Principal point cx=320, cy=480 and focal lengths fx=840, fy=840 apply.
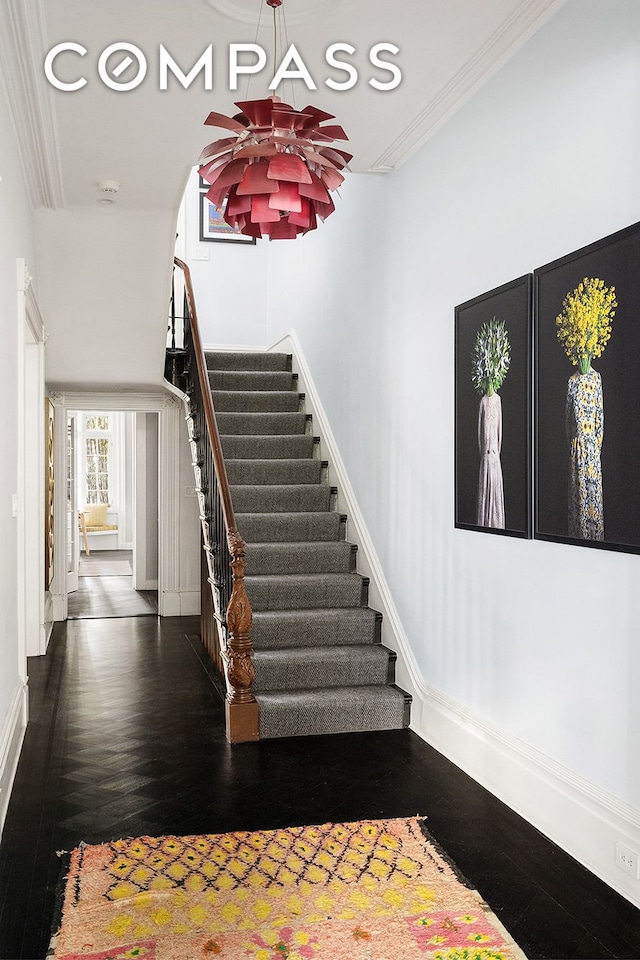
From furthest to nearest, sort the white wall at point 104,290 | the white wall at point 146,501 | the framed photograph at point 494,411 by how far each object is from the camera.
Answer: the white wall at point 146,501, the white wall at point 104,290, the framed photograph at point 494,411

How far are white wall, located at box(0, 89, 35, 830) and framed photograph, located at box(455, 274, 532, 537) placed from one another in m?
2.12

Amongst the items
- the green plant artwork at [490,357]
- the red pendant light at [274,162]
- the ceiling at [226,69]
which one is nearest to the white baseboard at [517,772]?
the green plant artwork at [490,357]

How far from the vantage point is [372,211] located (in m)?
5.73

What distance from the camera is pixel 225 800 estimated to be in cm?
368

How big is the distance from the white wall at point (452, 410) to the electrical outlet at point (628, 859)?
0.06 m

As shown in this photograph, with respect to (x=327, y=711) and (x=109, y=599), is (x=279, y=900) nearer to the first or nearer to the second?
(x=327, y=711)

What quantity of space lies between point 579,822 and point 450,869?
52cm

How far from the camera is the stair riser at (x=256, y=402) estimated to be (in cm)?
742

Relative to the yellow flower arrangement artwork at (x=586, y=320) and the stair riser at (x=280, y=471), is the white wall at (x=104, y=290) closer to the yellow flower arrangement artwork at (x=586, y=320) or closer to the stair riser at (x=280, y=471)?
the stair riser at (x=280, y=471)

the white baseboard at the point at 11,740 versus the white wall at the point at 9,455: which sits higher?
the white wall at the point at 9,455

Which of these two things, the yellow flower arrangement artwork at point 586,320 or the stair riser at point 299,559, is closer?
the yellow flower arrangement artwork at point 586,320

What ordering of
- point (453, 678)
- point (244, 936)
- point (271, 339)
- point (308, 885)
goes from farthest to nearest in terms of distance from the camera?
1. point (271, 339)
2. point (453, 678)
3. point (308, 885)
4. point (244, 936)

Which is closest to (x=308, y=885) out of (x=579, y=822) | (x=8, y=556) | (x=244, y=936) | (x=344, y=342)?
(x=244, y=936)

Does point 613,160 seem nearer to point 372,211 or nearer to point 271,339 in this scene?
point 372,211
